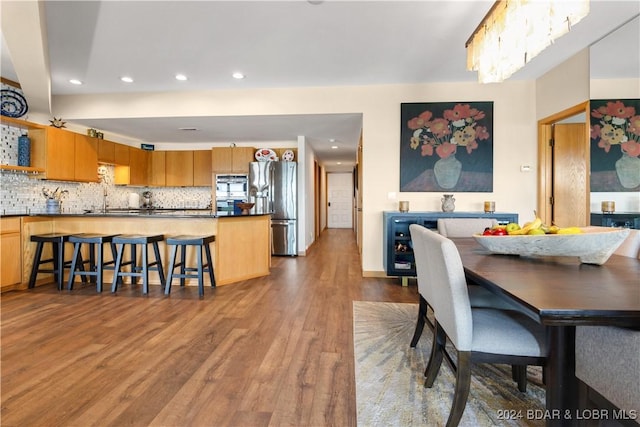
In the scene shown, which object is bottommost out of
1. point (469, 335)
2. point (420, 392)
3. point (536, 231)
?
point (420, 392)

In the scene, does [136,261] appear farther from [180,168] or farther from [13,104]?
[180,168]

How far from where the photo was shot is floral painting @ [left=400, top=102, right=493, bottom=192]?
4.16 metres

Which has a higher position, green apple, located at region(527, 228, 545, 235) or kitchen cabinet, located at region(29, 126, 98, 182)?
kitchen cabinet, located at region(29, 126, 98, 182)

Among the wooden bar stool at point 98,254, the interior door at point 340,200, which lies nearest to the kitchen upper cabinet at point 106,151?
the wooden bar stool at point 98,254

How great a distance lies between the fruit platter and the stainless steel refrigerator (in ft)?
14.9

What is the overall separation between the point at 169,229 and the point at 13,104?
249 centimetres

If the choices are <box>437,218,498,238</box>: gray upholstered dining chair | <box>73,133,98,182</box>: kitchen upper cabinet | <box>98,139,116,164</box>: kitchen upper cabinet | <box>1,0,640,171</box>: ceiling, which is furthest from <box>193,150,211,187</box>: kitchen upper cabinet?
<box>437,218,498,238</box>: gray upholstered dining chair

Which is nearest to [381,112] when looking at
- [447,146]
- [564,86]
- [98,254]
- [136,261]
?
[447,146]

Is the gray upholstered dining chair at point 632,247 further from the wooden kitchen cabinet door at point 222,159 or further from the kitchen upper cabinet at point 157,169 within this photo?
the kitchen upper cabinet at point 157,169

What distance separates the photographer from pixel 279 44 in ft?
10.2

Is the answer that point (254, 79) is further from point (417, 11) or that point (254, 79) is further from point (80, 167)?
point (80, 167)

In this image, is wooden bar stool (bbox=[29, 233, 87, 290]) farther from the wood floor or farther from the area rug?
the area rug

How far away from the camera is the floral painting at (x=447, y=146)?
416 cm

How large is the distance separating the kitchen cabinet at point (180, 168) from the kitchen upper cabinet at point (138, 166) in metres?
0.40
